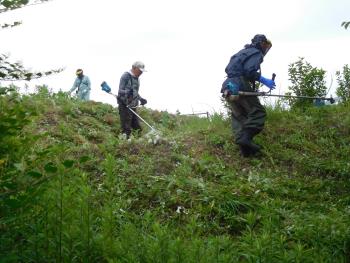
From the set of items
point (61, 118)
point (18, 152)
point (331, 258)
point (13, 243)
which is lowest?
point (331, 258)

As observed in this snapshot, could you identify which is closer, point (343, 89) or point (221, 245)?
point (221, 245)

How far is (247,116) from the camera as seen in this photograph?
9000 millimetres

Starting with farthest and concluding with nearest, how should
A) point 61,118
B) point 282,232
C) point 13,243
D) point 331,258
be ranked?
point 61,118, point 282,232, point 331,258, point 13,243

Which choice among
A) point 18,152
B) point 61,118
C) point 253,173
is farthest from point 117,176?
point 61,118

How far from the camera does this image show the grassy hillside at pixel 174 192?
3.38 meters

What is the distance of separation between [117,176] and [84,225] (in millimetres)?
3234

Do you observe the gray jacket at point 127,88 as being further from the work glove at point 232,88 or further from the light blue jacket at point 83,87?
the light blue jacket at point 83,87

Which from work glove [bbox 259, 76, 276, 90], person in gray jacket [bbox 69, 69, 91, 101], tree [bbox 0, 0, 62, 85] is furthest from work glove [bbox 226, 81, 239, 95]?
person in gray jacket [bbox 69, 69, 91, 101]

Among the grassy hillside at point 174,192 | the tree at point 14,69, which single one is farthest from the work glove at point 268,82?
the tree at point 14,69

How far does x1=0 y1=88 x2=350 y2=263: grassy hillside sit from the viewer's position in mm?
3385

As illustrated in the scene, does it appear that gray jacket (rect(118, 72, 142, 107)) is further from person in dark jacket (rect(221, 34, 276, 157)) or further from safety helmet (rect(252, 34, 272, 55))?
safety helmet (rect(252, 34, 272, 55))

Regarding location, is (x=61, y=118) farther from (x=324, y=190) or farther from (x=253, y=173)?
(x=324, y=190)

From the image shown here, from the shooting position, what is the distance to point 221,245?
4.18m

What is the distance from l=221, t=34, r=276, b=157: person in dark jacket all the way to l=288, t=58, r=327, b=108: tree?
2.17m
